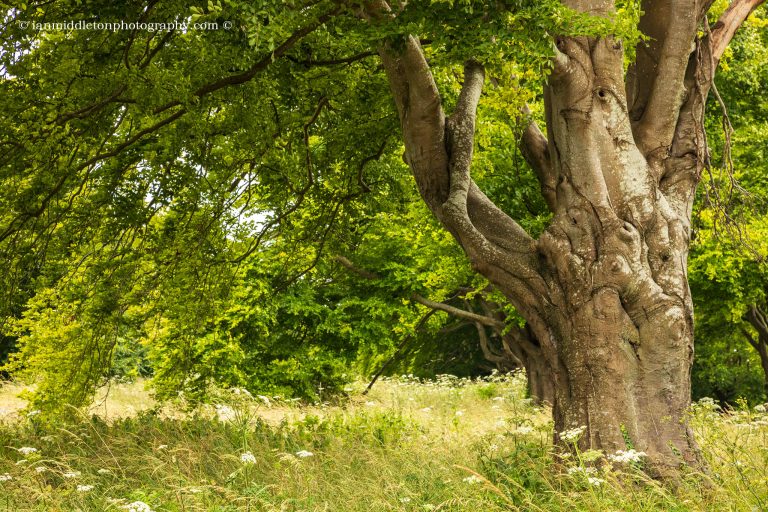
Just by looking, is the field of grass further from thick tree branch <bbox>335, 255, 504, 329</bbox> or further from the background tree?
thick tree branch <bbox>335, 255, 504, 329</bbox>

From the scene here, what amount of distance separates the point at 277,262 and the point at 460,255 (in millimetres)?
5523

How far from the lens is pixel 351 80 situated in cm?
935

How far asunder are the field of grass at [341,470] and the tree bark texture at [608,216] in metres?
0.45

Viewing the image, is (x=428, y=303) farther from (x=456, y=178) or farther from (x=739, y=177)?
(x=456, y=178)

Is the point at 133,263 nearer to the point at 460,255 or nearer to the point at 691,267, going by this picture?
the point at 460,255

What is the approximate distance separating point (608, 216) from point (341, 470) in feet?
10.4

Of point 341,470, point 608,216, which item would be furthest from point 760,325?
point 341,470

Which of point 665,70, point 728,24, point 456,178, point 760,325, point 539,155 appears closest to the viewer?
point 665,70

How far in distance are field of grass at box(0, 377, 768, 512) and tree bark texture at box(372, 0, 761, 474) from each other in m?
0.45

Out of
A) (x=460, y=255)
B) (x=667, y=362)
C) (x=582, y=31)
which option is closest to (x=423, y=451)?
(x=667, y=362)

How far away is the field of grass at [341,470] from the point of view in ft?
16.8

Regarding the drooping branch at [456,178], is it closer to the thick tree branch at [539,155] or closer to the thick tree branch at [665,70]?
the thick tree branch at [539,155]

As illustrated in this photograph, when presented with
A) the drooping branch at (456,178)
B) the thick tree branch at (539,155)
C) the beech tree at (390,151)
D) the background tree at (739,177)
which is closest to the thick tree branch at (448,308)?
the background tree at (739,177)

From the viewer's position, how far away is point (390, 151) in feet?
34.4
